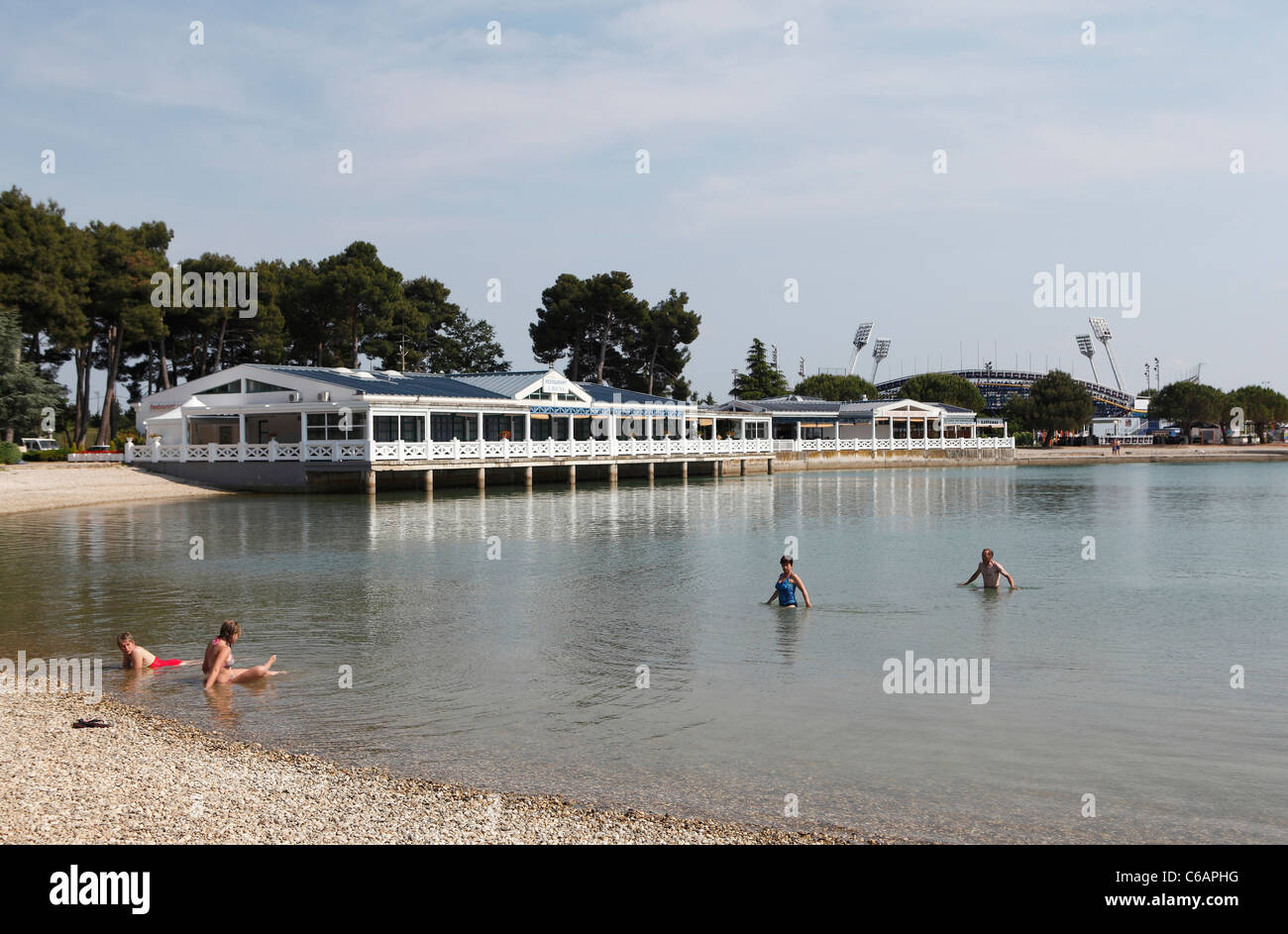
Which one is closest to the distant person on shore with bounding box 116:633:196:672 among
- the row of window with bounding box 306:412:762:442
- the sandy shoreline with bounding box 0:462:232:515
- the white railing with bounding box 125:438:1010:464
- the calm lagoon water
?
the calm lagoon water

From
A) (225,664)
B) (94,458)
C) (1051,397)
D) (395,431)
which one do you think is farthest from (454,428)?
(1051,397)

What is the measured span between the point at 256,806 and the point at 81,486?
141 ft

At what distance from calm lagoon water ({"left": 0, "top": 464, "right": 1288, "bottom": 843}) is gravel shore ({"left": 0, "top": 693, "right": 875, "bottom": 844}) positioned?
635 mm

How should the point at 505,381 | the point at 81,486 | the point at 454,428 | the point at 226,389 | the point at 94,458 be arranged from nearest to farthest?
the point at 81,486 → the point at 94,458 → the point at 226,389 → the point at 454,428 → the point at 505,381

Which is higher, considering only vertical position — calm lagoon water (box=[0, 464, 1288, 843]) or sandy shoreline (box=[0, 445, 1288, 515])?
sandy shoreline (box=[0, 445, 1288, 515])

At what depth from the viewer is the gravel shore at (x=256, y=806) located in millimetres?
7359

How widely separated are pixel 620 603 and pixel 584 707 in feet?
26.0

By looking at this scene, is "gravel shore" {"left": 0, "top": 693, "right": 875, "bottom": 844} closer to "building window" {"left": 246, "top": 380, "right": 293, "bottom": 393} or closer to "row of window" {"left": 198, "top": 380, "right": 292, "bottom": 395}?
"building window" {"left": 246, "top": 380, "right": 293, "bottom": 393}

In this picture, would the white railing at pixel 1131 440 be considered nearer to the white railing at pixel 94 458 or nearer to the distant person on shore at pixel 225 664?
the white railing at pixel 94 458

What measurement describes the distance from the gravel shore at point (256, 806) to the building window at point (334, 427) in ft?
139

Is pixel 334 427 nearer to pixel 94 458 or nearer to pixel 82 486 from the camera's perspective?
pixel 82 486

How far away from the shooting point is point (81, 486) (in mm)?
45125

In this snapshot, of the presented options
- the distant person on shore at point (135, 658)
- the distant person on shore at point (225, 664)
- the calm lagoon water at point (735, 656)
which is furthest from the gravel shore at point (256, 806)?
the distant person on shore at point (135, 658)

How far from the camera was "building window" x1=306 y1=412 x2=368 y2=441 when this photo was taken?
51.4 metres
